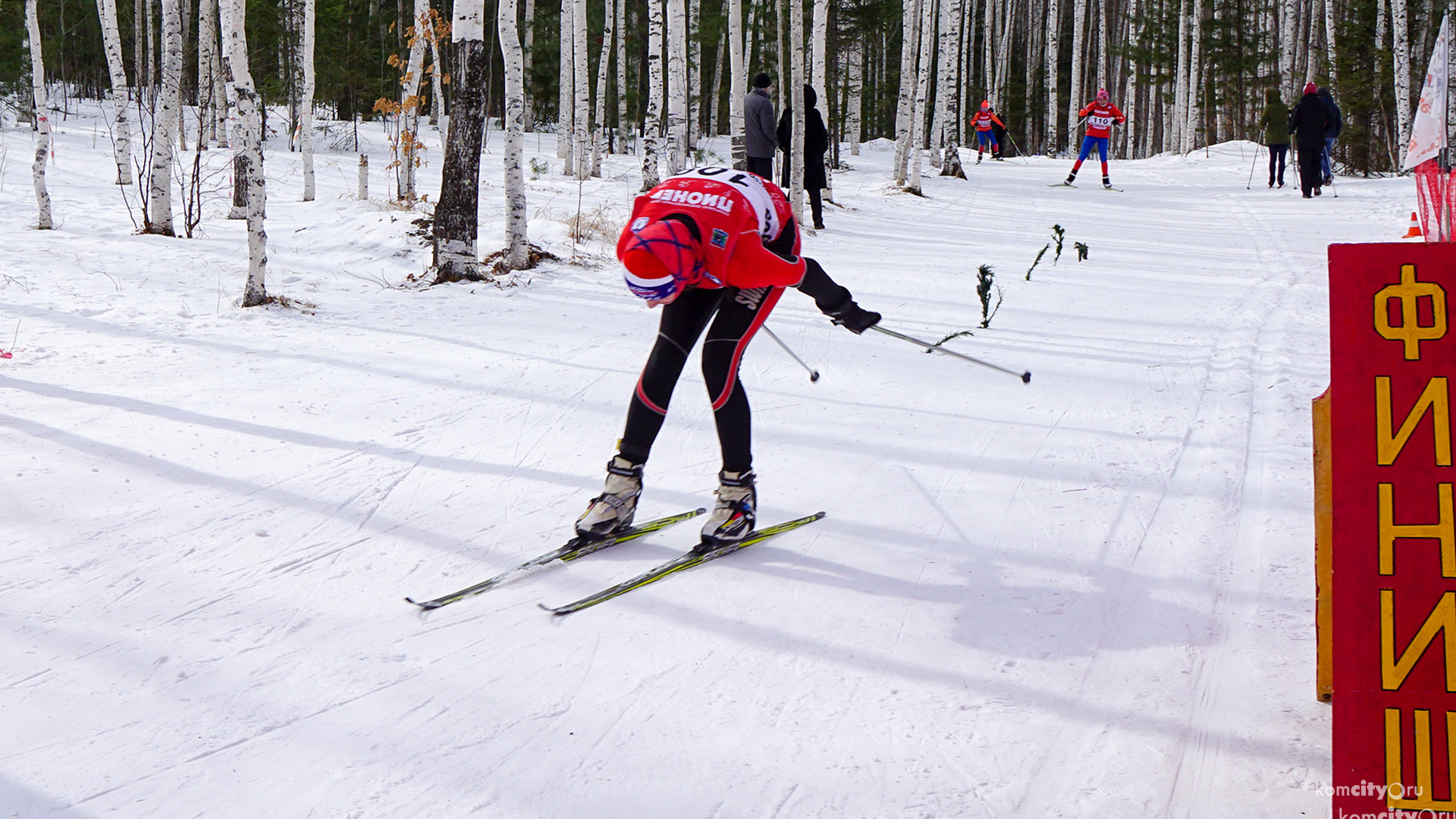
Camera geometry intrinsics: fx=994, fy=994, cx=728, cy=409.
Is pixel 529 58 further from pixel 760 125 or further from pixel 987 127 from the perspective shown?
pixel 760 125

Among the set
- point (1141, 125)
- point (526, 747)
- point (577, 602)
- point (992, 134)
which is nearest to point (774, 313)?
point (577, 602)

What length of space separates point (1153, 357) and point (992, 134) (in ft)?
65.5

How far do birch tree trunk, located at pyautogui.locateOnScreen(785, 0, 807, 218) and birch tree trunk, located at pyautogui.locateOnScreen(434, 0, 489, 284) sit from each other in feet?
14.7

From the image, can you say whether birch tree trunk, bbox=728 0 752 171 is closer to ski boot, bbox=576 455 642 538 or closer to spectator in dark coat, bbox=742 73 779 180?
spectator in dark coat, bbox=742 73 779 180

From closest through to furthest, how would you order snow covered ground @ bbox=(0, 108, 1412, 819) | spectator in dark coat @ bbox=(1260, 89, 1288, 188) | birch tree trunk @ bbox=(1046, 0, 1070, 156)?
snow covered ground @ bbox=(0, 108, 1412, 819), spectator in dark coat @ bbox=(1260, 89, 1288, 188), birch tree trunk @ bbox=(1046, 0, 1070, 156)

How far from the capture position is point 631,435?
3348 millimetres

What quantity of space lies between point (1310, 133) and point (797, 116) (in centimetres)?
789

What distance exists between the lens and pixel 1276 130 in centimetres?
1547

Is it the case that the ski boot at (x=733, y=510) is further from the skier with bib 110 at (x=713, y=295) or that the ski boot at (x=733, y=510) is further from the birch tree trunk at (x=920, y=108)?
the birch tree trunk at (x=920, y=108)

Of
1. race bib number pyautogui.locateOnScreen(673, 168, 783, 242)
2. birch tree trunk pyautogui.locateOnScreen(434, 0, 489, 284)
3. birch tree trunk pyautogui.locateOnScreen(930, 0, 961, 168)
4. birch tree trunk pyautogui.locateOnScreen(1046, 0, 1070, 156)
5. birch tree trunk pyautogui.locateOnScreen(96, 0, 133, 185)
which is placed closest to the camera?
race bib number pyautogui.locateOnScreen(673, 168, 783, 242)

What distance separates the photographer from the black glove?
346 centimetres

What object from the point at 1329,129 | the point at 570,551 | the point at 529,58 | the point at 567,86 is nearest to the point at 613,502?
the point at 570,551

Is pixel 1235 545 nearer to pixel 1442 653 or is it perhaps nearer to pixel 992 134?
pixel 1442 653

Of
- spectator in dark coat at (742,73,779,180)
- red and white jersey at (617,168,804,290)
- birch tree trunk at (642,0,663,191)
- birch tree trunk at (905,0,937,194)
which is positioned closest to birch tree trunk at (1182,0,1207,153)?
birch tree trunk at (905,0,937,194)
